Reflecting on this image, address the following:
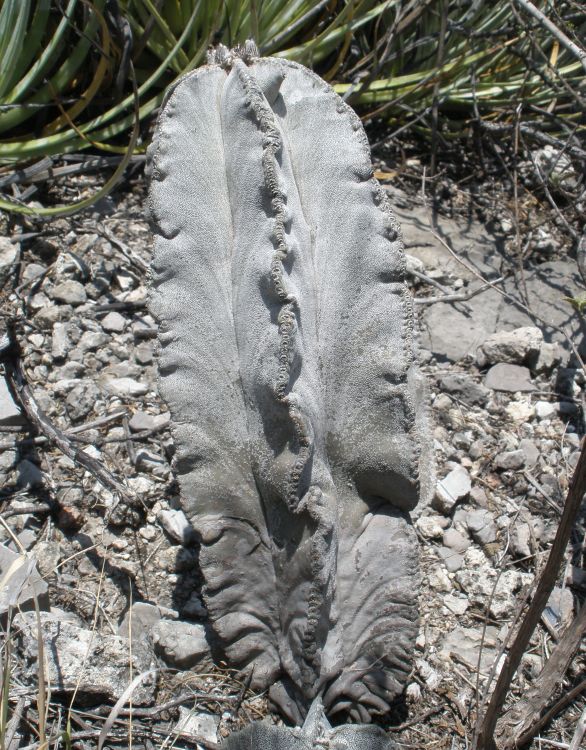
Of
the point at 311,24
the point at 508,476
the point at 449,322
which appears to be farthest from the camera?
the point at 311,24

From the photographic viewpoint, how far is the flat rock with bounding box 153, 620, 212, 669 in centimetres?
181

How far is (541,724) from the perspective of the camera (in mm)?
1704

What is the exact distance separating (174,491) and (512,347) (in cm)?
115

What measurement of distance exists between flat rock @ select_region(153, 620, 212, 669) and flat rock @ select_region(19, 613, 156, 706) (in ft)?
0.15

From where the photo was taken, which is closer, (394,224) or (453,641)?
(394,224)

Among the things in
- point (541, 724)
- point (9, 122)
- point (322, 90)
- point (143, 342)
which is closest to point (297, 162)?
point (322, 90)

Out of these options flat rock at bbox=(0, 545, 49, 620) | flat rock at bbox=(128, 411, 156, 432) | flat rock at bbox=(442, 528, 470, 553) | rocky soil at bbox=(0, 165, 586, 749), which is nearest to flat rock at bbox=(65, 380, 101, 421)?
rocky soil at bbox=(0, 165, 586, 749)

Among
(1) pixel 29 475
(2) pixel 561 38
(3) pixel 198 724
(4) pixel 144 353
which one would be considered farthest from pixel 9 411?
(2) pixel 561 38

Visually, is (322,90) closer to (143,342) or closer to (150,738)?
(143,342)

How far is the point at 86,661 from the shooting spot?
5.71 feet

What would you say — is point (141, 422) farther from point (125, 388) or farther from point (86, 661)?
point (86, 661)

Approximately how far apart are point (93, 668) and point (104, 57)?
73.9 inches

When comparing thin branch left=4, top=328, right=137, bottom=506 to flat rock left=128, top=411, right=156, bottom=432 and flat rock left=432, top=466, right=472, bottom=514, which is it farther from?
flat rock left=432, top=466, right=472, bottom=514

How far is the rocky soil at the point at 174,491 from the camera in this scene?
1.77 metres
